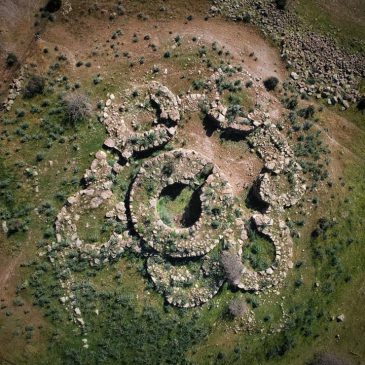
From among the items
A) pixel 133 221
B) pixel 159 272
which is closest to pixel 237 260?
pixel 159 272

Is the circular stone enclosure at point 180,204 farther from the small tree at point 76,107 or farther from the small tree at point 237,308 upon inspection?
A: the small tree at point 76,107

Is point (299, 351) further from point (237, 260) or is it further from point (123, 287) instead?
point (123, 287)

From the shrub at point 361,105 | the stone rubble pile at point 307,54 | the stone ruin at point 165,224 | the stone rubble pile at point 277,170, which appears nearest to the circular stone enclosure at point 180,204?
the stone ruin at point 165,224

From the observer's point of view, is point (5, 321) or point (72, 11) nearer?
point (5, 321)

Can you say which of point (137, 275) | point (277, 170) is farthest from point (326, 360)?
point (137, 275)

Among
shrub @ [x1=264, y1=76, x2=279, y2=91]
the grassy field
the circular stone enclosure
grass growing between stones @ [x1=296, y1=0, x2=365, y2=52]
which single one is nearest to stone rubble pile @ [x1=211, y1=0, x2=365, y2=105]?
grass growing between stones @ [x1=296, y1=0, x2=365, y2=52]

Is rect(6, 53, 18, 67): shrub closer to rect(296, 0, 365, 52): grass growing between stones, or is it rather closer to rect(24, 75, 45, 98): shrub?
rect(24, 75, 45, 98): shrub

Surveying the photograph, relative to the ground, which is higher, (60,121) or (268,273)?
(60,121)
